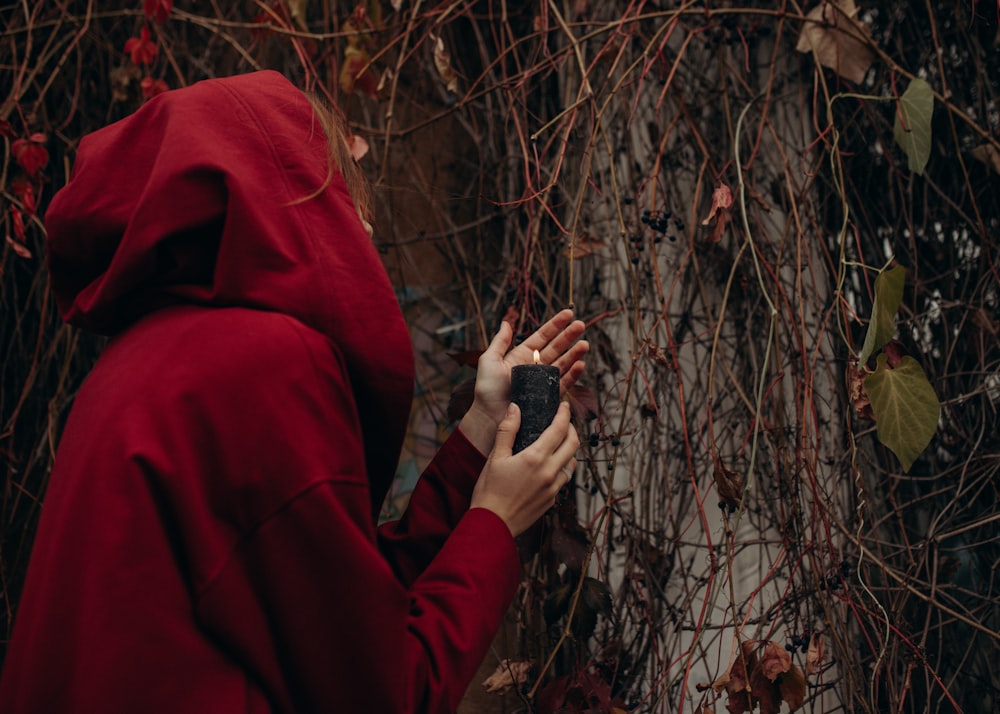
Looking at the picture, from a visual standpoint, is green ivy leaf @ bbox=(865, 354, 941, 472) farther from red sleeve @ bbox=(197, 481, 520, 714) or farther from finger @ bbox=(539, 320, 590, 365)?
red sleeve @ bbox=(197, 481, 520, 714)

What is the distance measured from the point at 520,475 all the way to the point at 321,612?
0.34 meters

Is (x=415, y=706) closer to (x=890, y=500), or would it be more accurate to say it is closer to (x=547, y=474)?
(x=547, y=474)

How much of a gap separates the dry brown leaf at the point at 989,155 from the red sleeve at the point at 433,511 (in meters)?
1.23

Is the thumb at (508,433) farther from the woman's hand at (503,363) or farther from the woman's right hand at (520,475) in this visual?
the woman's hand at (503,363)

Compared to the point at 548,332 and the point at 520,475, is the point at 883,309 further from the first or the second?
the point at 520,475

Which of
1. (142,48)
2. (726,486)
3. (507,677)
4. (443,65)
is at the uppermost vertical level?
(142,48)

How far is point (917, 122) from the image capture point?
5.53 ft

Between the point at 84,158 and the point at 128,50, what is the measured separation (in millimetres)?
1234

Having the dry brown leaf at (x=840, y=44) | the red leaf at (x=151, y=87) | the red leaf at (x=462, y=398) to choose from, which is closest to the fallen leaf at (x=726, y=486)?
the red leaf at (x=462, y=398)

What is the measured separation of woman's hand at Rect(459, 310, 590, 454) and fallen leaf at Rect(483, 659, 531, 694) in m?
0.64

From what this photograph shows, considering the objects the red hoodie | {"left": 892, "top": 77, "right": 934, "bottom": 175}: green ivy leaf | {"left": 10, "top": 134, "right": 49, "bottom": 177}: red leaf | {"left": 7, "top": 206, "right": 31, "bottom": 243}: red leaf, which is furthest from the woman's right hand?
{"left": 10, "top": 134, "right": 49, "bottom": 177}: red leaf

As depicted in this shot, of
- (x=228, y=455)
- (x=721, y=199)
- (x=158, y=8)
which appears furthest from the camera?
(x=158, y=8)

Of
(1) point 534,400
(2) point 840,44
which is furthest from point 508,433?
(2) point 840,44

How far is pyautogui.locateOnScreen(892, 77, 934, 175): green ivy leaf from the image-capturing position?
1.67m
